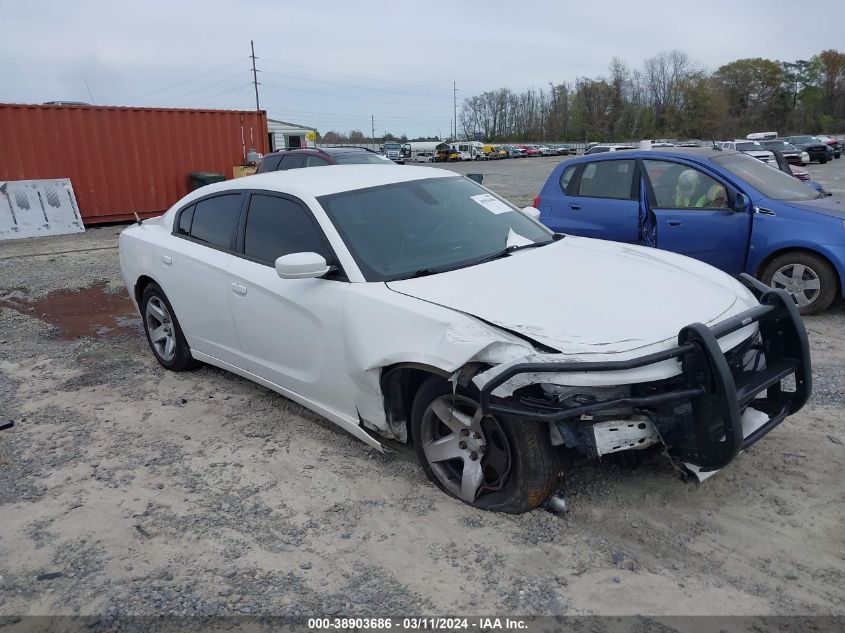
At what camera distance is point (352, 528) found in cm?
322

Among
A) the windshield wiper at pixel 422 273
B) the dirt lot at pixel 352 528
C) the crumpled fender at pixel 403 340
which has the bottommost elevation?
the dirt lot at pixel 352 528

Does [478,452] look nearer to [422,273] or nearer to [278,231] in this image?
[422,273]

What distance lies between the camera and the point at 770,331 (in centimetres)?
340

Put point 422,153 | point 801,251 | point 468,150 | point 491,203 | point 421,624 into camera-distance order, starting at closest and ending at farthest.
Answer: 1. point 421,624
2. point 491,203
3. point 801,251
4. point 468,150
5. point 422,153

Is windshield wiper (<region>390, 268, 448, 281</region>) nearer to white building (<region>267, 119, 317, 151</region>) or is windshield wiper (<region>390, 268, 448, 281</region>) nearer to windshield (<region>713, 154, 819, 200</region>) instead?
windshield (<region>713, 154, 819, 200</region>)

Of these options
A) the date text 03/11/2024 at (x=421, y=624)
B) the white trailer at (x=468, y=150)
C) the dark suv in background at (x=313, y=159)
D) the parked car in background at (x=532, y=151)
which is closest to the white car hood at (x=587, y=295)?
the date text 03/11/2024 at (x=421, y=624)

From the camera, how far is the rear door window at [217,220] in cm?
464

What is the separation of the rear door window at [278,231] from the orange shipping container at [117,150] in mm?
12850

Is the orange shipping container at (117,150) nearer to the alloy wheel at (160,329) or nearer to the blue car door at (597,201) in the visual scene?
the alloy wheel at (160,329)

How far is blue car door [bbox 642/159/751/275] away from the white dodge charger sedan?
8.62 feet

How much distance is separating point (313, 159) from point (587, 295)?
9719 mm

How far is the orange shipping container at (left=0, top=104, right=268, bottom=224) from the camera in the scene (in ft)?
48.4

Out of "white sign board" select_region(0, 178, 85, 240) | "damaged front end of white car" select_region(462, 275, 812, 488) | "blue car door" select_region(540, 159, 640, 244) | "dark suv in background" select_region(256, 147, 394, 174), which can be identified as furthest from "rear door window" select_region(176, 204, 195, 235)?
"white sign board" select_region(0, 178, 85, 240)

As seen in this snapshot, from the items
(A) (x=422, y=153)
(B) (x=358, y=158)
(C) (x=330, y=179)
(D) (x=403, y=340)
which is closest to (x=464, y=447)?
(D) (x=403, y=340)
